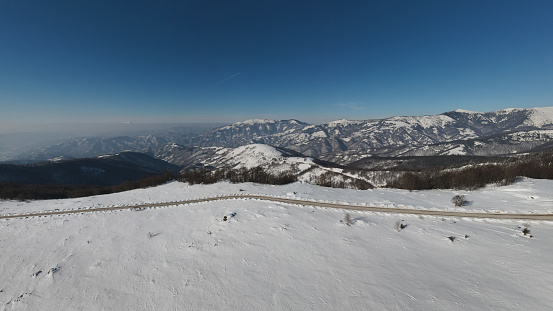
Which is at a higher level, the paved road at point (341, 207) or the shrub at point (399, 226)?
the shrub at point (399, 226)

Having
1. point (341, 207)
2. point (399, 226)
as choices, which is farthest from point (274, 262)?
point (341, 207)

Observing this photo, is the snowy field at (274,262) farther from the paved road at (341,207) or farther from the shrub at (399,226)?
the paved road at (341,207)

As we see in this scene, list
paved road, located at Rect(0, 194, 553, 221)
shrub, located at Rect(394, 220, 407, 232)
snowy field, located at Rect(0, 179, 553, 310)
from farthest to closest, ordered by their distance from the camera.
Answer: paved road, located at Rect(0, 194, 553, 221) < shrub, located at Rect(394, 220, 407, 232) < snowy field, located at Rect(0, 179, 553, 310)

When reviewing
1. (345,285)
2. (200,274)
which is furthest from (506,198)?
(200,274)

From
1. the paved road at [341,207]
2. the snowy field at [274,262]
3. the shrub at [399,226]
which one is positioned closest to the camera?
the snowy field at [274,262]

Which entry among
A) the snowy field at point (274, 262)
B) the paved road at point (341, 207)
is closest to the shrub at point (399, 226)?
the snowy field at point (274, 262)

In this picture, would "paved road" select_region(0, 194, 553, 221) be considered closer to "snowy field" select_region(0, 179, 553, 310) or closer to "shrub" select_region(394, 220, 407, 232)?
"snowy field" select_region(0, 179, 553, 310)

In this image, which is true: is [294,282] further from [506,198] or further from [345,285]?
[506,198]

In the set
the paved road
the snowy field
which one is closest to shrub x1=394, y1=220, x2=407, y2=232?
the snowy field

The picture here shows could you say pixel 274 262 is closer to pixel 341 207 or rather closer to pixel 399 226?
pixel 399 226
